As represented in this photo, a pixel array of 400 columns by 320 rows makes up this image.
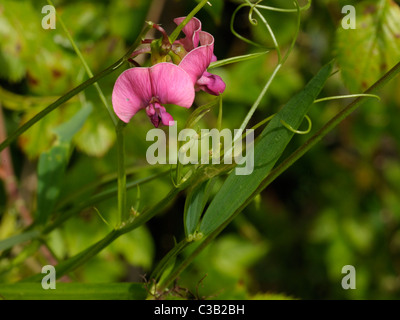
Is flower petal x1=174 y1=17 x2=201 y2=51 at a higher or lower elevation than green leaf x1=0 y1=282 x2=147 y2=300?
higher

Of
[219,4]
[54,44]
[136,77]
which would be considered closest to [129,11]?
[54,44]

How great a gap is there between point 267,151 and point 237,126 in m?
0.70

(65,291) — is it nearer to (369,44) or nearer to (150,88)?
(150,88)

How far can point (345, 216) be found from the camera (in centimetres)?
162

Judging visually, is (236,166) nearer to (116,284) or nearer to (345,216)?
(116,284)

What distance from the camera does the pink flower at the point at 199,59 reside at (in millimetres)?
558

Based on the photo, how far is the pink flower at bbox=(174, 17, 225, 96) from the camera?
558mm

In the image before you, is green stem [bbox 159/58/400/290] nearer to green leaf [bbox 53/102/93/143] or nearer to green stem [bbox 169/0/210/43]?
green stem [bbox 169/0/210/43]

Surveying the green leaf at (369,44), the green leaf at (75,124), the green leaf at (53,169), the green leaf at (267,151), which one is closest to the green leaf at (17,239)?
the green leaf at (53,169)

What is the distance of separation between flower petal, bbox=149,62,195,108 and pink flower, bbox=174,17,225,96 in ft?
0.06

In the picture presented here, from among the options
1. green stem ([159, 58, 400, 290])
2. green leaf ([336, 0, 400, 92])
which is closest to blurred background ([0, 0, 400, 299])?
green leaf ([336, 0, 400, 92])

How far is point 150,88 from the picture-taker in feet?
1.87

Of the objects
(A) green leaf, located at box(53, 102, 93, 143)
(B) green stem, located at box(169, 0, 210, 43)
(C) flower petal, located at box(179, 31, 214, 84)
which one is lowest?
(C) flower petal, located at box(179, 31, 214, 84)
